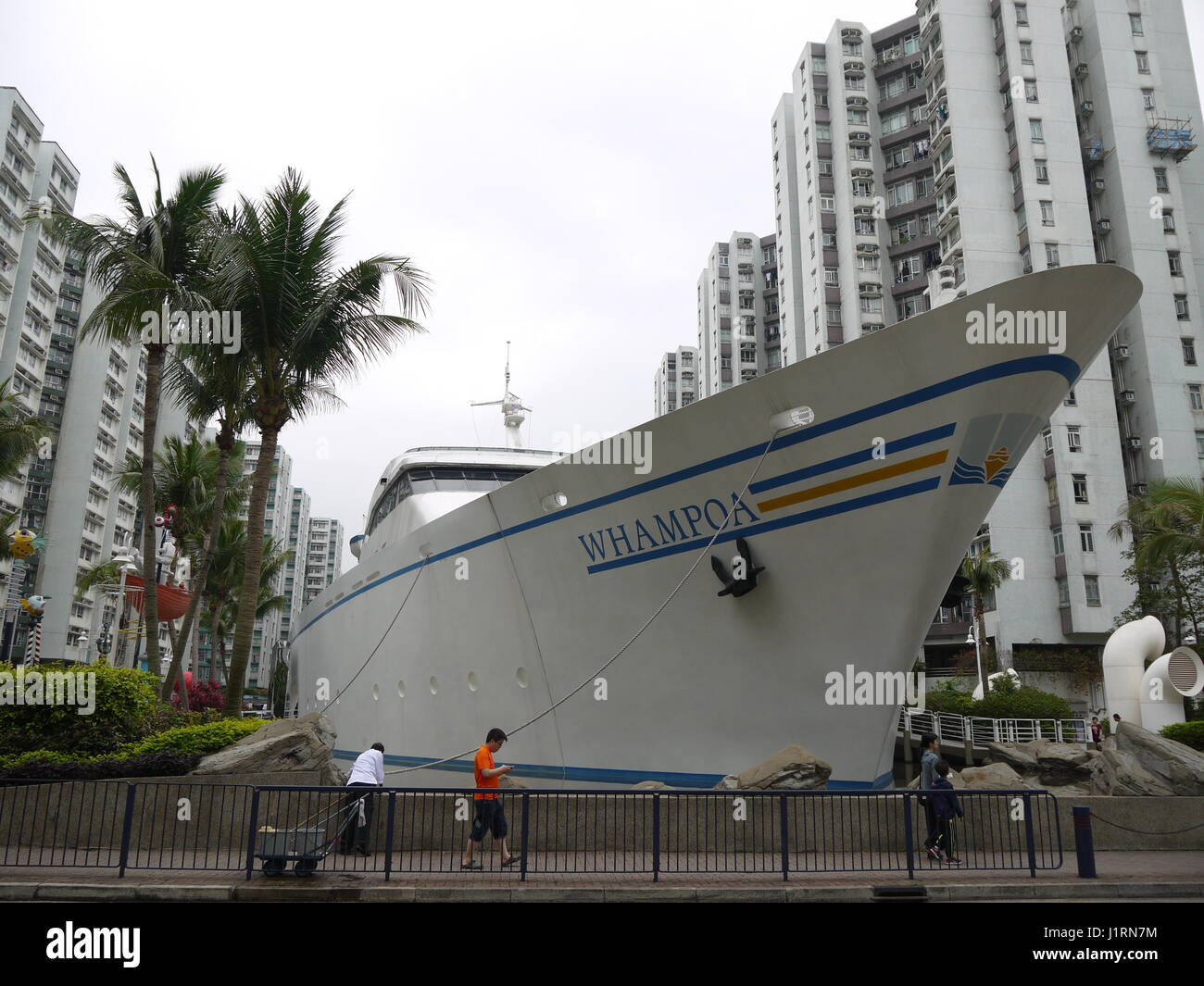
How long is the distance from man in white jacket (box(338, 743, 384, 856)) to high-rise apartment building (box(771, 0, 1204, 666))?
36032 mm

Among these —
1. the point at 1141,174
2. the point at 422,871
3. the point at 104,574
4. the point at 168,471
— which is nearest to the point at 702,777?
the point at 422,871

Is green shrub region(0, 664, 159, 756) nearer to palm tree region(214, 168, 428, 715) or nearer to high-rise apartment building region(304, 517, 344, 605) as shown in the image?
palm tree region(214, 168, 428, 715)

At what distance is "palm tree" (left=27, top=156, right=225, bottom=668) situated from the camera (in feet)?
52.0

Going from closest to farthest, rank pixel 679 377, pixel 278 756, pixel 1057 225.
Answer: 1. pixel 278 756
2. pixel 1057 225
3. pixel 679 377

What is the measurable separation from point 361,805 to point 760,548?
4.82 metres

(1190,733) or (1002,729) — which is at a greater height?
(1002,729)

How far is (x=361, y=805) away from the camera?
8.41 metres

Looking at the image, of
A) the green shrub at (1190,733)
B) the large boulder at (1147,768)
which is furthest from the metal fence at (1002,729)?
the large boulder at (1147,768)

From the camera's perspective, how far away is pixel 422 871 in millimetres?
7883

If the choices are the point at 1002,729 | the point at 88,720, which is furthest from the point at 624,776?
the point at 1002,729

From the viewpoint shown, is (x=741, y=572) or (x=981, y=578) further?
(x=981, y=578)

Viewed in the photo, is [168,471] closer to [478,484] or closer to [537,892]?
[478,484]

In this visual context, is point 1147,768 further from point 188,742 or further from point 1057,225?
point 1057,225

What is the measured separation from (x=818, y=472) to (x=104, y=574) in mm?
35588
